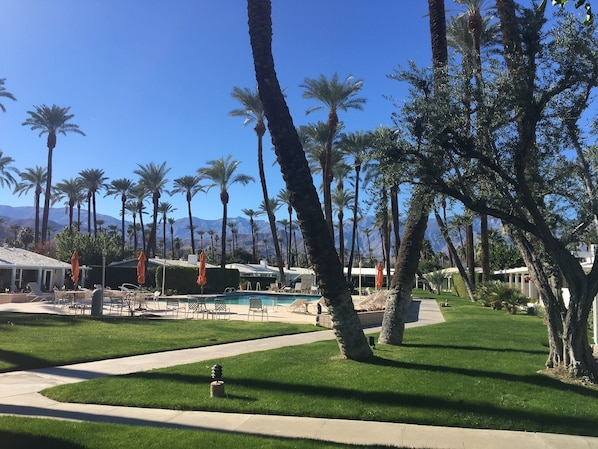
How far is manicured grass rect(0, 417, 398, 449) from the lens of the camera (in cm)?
522

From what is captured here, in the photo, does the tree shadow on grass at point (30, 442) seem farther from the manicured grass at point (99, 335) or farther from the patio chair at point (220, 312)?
the patio chair at point (220, 312)

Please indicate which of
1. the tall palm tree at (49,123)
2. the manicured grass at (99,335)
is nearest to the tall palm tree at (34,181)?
the tall palm tree at (49,123)

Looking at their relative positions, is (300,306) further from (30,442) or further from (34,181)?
(34,181)

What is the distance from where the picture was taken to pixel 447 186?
28.9 feet

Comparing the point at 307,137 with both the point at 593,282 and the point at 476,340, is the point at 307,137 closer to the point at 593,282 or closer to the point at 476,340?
the point at 476,340

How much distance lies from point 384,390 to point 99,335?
9.41 metres

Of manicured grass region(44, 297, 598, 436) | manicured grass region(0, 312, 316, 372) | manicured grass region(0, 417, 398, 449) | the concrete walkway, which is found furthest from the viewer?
manicured grass region(0, 312, 316, 372)

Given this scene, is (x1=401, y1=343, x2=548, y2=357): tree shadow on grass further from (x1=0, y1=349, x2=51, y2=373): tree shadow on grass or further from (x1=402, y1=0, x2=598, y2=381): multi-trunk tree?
(x1=0, y1=349, x2=51, y2=373): tree shadow on grass

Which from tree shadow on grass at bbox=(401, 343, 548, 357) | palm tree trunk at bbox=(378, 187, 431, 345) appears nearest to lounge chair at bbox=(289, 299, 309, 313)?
tree shadow on grass at bbox=(401, 343, 548, 357)

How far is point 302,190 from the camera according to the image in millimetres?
9664

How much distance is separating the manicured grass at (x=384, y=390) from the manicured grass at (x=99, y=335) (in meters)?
2.63

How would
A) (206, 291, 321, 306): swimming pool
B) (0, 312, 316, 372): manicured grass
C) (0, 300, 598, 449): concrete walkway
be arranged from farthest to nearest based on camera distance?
(206, 291, 321, 306): swimming pool, (0, 312, 316, 372): manicured grass, (0, 300, 598, 449): concrete walkway

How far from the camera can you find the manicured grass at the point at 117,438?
17.1 ft

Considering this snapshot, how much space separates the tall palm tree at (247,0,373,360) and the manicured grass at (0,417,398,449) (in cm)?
432
